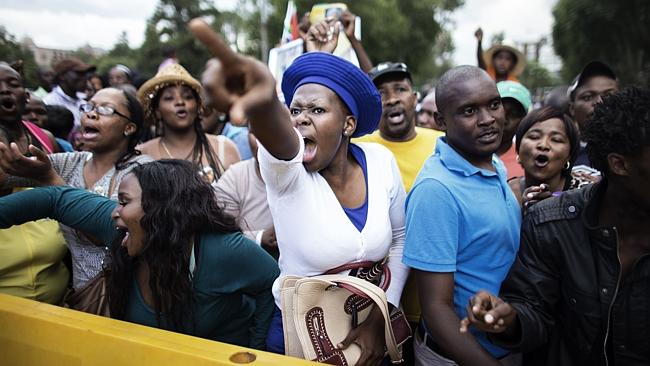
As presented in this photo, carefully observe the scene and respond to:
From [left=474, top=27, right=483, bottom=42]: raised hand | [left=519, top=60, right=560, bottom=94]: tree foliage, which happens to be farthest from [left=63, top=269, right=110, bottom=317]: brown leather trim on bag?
[left=519, top=60, right=560, bottom=94]: tree foliage

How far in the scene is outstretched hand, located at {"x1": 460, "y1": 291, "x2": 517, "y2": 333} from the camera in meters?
1.51

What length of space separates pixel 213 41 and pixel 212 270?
4.08 feet

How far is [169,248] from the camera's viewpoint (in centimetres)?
210

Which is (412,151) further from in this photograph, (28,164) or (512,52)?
(512,52)

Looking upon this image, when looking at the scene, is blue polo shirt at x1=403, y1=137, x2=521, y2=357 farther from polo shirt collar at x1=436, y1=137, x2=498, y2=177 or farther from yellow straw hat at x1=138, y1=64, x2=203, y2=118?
yellow straw hat at x1=138, y1=64, x2=203, y2=118

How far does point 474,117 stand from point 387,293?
83 centimetres

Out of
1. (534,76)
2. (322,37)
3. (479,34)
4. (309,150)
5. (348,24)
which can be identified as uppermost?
(534,76)

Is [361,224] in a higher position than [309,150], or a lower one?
lower

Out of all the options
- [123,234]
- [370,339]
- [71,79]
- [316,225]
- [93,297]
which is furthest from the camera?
[71,79]

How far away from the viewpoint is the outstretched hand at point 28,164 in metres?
2.21

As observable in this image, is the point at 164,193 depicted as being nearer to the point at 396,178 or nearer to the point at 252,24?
the point at 396,178

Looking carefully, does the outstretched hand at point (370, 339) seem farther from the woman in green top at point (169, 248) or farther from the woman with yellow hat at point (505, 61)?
the woman with yellow hat at point (505, 61)

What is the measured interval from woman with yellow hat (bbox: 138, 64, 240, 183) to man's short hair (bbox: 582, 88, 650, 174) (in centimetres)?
254

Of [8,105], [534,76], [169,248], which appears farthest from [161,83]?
[534,76]
